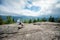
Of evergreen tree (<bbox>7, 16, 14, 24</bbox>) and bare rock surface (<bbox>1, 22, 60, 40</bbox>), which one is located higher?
evergreen tree (<bbox>7, 16, 14, 24</bbox>)

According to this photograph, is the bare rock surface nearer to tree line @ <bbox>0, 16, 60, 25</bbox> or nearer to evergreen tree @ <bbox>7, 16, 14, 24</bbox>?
tree line @ <bbox>0, 16, 60, 25</bbox>

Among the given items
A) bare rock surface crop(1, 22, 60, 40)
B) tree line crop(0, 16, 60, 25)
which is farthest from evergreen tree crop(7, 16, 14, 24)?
bare rock surface crop(1, 22, 60, 40)

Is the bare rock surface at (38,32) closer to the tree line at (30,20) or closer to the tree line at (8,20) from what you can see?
the tree line at (30,20)

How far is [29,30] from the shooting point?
1.62m

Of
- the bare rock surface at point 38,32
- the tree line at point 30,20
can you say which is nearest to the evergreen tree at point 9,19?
the tree line at point 30,20

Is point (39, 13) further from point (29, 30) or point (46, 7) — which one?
point (29, 30)

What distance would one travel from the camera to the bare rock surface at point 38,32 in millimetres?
1528

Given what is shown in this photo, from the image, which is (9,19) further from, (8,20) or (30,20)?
(30,20)

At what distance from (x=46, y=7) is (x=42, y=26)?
383 millimetres

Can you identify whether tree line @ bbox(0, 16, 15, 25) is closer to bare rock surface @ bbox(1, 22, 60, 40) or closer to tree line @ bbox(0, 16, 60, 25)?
tree line @ bbox(0, 16, 60, 25)

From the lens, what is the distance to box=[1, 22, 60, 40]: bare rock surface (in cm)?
153

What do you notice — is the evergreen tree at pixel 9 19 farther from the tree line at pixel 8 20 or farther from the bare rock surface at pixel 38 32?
the bare rock surface at pixel 38 32

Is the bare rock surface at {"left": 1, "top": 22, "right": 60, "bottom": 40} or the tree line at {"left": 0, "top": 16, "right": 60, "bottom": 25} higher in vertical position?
the tree line at {"left": 0, "top": 16, "right": 60, "bottom": 25}

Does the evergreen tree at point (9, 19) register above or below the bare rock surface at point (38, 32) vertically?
above
